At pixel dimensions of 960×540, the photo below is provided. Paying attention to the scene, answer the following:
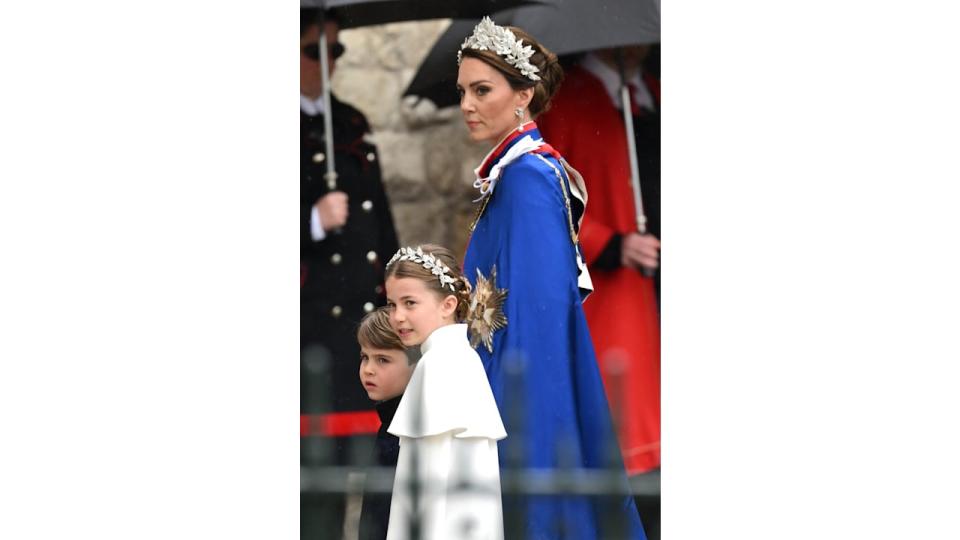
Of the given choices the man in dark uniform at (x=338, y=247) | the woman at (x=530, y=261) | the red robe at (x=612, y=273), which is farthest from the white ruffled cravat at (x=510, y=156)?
the man in dark uniform at (x=338, y=247)

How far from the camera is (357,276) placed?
197 inches

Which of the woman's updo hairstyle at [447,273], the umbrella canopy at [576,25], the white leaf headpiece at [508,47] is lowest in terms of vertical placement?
the woman's updo hairstyle at [447,273]

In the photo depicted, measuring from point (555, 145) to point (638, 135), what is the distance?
0.27 m

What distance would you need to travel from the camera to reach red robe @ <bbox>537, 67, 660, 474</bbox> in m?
4.82

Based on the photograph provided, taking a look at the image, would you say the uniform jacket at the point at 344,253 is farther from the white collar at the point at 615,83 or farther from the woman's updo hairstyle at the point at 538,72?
the white collar at the point at 615,83

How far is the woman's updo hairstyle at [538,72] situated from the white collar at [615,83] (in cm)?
16

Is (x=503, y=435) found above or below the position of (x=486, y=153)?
below

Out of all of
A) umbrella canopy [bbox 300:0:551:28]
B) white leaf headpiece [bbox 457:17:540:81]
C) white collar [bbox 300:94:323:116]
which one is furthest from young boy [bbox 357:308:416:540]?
umbrella canopy [bbox 300:0:551:28]

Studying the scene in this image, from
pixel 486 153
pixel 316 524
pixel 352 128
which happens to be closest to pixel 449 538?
pixel 316 524

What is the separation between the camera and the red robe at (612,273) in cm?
482

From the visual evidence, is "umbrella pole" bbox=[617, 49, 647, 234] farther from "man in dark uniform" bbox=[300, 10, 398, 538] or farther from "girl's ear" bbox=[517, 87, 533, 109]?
"man in dark uniform" bbox=[300, 10, 398, 538]

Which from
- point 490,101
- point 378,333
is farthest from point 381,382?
point 490,101

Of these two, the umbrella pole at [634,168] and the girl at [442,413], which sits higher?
the umbrella pole at [634,168]
